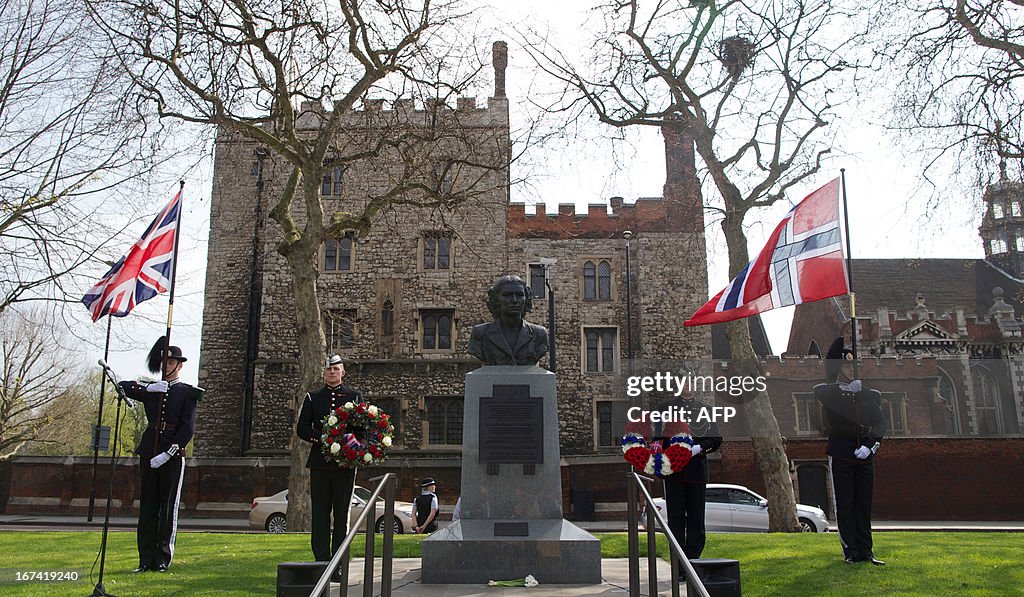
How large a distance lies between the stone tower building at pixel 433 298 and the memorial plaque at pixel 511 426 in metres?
23.9

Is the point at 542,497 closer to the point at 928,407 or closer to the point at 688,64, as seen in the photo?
the point at 688,64

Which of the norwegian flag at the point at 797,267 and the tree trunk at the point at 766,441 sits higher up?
the norwegian flag at the point at 797,267

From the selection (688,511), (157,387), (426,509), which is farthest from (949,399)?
(157,387)

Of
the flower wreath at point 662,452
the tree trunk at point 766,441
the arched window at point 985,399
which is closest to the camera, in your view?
the flower wreath at point 662,452

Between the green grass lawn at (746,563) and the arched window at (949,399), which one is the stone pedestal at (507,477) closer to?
A: the green grass lawn at (746,563)

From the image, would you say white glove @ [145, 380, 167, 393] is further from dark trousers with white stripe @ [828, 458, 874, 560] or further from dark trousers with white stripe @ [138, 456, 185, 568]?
dark trousers with white stripe @ [828, 458, 874, 560]

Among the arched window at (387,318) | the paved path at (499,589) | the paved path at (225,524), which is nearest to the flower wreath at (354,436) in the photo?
the paved path at (499,589)

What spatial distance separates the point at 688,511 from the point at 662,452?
679 mm

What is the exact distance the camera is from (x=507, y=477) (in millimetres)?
8391

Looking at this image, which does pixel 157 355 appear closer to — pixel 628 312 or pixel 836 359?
pixel 836 359

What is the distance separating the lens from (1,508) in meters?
27.8

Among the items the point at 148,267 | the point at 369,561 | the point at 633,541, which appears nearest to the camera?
the point at 369,561

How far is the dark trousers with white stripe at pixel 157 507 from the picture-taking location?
317 inches

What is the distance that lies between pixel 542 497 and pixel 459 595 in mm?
1755
